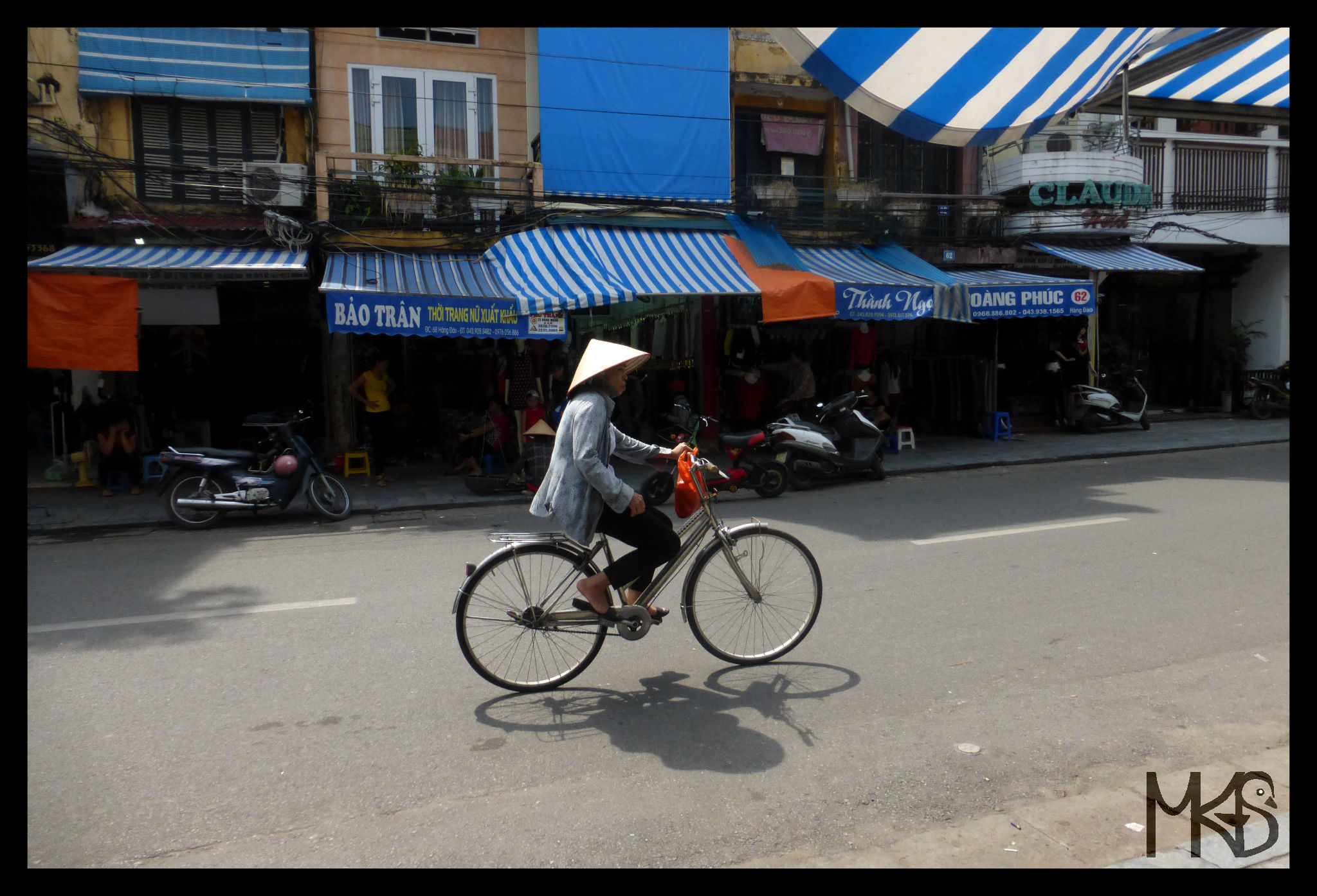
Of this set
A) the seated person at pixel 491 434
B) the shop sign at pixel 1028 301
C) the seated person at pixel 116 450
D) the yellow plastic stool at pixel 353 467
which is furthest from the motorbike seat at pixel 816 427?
the seated person at pixel 116 450

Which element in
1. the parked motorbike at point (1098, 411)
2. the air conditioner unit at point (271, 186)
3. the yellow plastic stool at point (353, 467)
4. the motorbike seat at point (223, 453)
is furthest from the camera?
the parked motorbike at point (1098, 411)

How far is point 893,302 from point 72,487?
1133cm

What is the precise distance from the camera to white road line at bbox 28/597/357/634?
5676 millimetres

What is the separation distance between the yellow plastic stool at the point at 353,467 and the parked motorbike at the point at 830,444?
18.8 ft

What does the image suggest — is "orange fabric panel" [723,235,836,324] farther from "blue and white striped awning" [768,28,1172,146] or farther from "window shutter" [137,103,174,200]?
"window shutter" [137,103,174,200]

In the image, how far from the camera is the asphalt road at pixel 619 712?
129 inches

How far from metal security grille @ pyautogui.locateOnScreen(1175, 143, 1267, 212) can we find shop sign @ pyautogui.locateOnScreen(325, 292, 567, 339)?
14005mm

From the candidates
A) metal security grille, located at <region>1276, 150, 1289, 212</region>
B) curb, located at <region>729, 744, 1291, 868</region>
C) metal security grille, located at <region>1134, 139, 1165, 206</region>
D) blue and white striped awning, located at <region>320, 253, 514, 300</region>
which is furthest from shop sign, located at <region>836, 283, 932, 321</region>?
metal security grille, located at <region>1276, 150, 1289, 212</region>

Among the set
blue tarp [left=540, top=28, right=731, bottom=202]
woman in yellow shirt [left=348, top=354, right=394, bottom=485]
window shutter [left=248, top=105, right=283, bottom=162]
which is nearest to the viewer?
woman in yellow shirt [left=348, top=354, right=394, bottom=485]

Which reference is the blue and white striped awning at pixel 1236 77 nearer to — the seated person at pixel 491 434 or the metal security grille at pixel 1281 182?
the metal security grille at pixel 1281 182

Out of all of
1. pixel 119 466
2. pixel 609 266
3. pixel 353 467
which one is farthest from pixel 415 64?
pixel 119 466

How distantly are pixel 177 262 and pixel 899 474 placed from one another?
9.71 m
